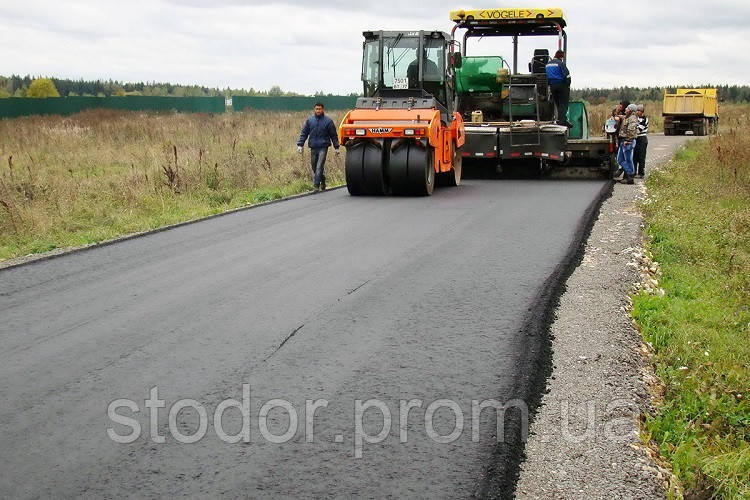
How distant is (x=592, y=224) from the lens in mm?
11781

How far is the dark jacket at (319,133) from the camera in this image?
16.9 meters

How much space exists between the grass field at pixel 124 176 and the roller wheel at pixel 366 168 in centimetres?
160

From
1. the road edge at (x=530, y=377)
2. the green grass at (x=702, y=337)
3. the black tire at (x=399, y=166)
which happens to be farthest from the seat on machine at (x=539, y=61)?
the road edge at (x=530, y=377)

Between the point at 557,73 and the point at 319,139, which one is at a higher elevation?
the point at 557,73

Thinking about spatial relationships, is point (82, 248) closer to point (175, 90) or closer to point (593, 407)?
point (593, 407)

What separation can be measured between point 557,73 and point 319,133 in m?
5.42

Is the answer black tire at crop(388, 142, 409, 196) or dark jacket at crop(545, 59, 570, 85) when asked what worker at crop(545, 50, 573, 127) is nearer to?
dark jacket at crop(545, 59, 570, 85)

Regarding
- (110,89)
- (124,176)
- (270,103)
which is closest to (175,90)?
(110,89)

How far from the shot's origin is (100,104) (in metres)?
43.9

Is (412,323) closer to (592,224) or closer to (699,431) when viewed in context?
(699,431)

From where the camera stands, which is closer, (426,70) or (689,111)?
(426,70)

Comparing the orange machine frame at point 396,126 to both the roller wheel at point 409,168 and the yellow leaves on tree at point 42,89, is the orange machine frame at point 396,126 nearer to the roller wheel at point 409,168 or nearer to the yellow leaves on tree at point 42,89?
the roller wheel at point 409,168

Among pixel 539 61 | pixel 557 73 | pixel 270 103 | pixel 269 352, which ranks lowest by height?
pixel 269 352

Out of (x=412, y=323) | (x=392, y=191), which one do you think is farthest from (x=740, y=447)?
(x=392, y=191)
